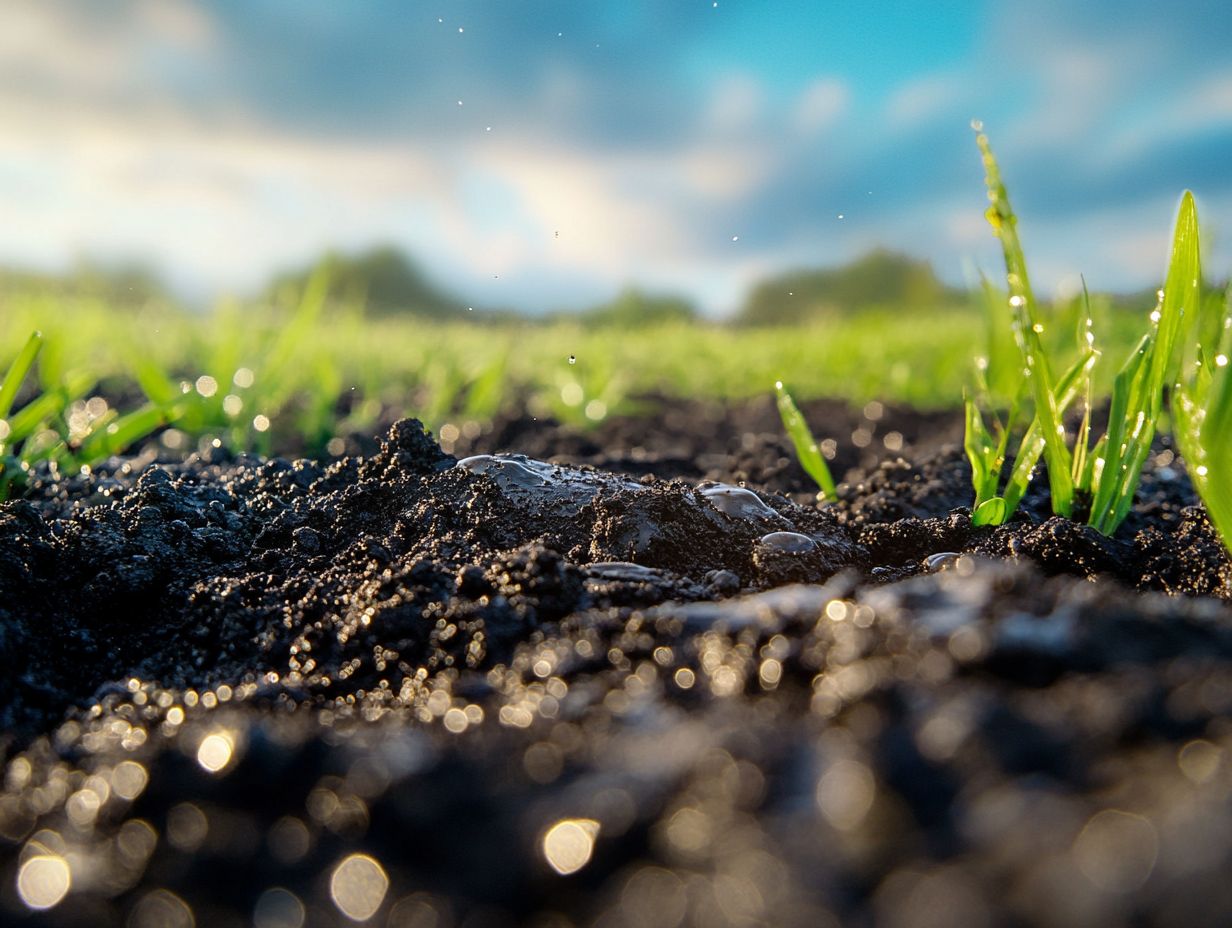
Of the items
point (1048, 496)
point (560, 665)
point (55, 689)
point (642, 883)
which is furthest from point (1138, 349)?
point (55, 689)

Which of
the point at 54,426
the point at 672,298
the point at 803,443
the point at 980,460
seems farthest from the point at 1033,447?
the point at 672,298

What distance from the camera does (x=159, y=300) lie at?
862 cm

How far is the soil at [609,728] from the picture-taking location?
626 mm

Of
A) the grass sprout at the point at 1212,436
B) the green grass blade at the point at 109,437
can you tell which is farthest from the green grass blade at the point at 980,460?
the green grass blade at the point at 109,437

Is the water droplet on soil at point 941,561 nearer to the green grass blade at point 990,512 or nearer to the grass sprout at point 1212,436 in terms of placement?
the green grass blade at point 990,512

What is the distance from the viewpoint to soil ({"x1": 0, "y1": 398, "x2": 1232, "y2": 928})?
63cm

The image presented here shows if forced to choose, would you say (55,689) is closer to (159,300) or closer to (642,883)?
(642,883)

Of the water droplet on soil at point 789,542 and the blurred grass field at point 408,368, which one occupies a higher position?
the water droplet on soil at point 789,542

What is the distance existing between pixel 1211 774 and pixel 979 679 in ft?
0.58

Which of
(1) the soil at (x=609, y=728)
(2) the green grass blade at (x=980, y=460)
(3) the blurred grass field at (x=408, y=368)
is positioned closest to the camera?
(1) the soil at (x=609, y=728)

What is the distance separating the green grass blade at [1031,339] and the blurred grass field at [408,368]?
714mm

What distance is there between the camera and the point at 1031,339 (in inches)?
63.1

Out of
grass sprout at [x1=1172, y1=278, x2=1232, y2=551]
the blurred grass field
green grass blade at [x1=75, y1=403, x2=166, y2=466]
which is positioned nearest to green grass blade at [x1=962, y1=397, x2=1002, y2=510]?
grass sprout at [x1=1172, y1=278, x2=1232, y2=551]

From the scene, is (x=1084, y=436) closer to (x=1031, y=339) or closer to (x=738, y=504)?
(x=1031, y=339)
